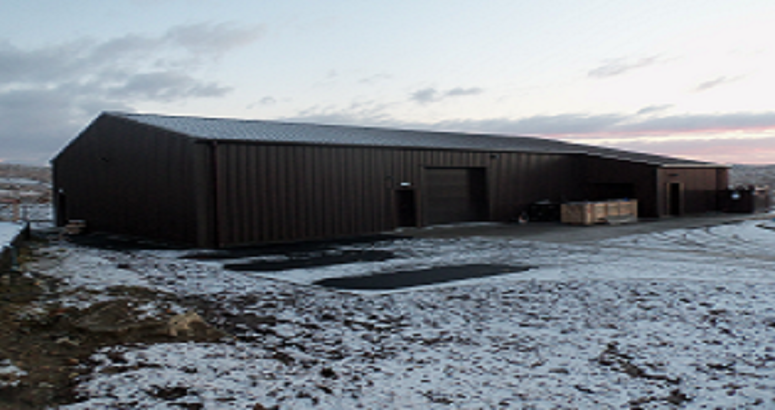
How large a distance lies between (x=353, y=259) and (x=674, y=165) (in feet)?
62.9

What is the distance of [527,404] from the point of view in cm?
449

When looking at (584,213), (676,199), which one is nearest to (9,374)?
(584,213)

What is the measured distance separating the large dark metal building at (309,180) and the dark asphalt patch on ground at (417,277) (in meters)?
7.85

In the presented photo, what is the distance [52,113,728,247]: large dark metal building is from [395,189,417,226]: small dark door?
4cm

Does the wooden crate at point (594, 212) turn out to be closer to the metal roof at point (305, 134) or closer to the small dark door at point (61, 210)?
the metal roof at point (305, 134)

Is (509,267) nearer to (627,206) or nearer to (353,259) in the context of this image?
(353,259)

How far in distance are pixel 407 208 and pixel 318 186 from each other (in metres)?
4.39

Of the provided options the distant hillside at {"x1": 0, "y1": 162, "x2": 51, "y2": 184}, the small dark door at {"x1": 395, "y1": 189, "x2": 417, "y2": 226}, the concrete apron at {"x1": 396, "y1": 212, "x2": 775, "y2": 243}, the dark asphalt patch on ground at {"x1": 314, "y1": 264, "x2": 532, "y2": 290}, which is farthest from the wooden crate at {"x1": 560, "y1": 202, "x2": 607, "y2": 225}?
the distant hillside at {"x1": 0, "y1": 162, "x2": 51, "y2": 184}

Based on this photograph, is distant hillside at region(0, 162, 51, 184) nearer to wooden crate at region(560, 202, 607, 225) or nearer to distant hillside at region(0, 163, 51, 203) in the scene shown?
distant hillside at region(0, 163, 51, 203)

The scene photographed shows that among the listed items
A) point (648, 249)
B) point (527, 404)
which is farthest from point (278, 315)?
point (648, 249)

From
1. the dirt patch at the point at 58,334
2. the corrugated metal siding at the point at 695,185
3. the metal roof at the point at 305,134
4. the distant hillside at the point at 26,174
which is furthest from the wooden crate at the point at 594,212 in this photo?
the distant hillside at the point at 26,174

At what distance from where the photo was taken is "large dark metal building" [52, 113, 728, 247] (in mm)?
17172

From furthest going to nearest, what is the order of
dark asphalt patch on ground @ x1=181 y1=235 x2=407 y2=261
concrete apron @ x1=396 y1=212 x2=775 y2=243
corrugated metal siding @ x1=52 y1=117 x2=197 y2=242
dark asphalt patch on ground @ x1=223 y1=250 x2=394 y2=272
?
1. concrete apron @ x1=396 y1=212 x2=775 y2=243
2. corrugated metal siding @ x1=52 y1=117 x2=197 y2=242
3. dark asphalt patch on ground @ x1=181 y1=235 x2=407 y2=261
4. dark asphalt patch on ground @ x1=223 y1=250 x2=394 y2=272

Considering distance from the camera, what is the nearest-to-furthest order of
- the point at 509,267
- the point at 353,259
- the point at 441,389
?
the point at 441,389
the point at 509,267
the point at 353,259
